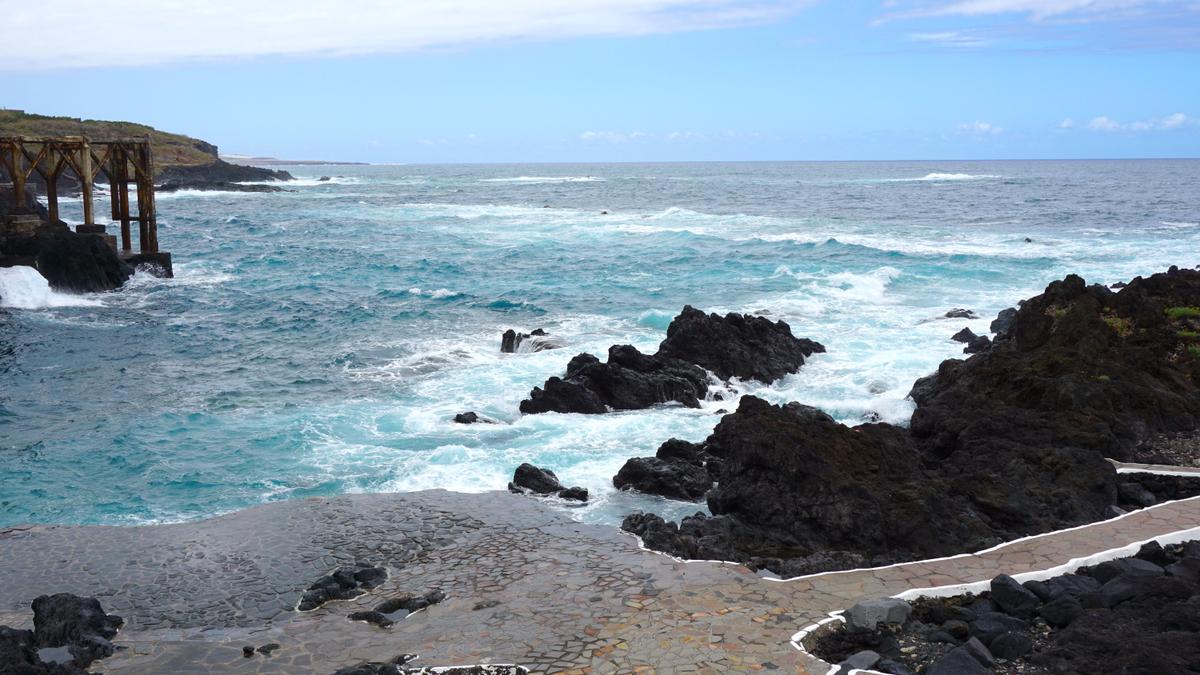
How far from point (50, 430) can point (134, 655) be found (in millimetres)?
9506

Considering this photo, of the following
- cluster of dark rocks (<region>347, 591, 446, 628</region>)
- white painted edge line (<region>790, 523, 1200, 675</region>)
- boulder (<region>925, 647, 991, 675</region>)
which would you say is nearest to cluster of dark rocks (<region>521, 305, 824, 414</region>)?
cluster of dark rocks (<region>347, 591, 446, 628</region>)

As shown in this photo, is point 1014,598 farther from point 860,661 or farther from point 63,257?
point 63,257

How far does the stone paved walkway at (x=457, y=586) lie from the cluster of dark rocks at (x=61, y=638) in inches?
6.9

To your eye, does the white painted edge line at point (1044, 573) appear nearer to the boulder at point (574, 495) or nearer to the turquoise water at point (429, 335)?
the turquoise water at point (429, 335)

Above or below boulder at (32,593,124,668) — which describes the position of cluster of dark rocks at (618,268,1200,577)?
above

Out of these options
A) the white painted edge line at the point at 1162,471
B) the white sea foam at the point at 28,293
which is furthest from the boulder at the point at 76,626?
the white sea foam at the point at 28,293

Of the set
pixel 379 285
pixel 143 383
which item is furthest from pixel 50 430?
pixel 379 285

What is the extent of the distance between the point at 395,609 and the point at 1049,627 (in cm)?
580

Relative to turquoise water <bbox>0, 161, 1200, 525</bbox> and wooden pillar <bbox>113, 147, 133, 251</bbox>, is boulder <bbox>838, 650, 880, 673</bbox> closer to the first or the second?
turquoise water <bbox>0, 161, 1200, 525</bbox>

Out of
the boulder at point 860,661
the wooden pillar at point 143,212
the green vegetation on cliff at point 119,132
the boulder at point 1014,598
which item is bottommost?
the boulder at point 860,661

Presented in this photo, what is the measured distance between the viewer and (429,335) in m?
25.9

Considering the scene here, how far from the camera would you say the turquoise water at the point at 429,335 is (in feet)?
49.1

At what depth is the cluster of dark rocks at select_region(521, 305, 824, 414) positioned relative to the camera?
17.6m

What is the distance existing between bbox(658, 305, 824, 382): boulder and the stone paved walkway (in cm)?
768
